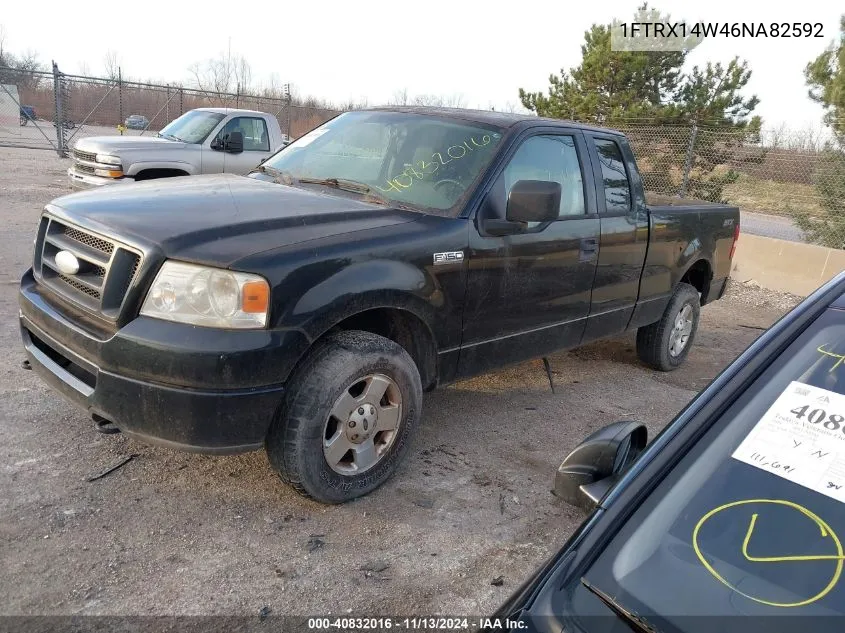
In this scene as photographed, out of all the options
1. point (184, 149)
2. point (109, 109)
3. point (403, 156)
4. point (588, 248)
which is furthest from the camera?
point (109, 109)

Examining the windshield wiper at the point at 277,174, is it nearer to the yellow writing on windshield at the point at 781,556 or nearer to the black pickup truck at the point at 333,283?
the black pickup truck at the point at 333,283

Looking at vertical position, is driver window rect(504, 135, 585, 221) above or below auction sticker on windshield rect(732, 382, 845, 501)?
above

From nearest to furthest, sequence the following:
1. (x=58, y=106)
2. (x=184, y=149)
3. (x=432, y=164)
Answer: (x=432, y=164)
(x=184, y=149)
(x=58, y=106)

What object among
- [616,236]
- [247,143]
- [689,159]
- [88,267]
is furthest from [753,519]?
[689,159]

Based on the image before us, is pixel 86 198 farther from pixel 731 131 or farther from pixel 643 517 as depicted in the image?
pixel 731 131

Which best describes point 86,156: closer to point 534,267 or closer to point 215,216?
point 215,216

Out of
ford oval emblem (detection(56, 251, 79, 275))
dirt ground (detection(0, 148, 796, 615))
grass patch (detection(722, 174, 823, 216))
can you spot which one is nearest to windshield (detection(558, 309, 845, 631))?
dirt ground (detection(0, 148, 796, 615))

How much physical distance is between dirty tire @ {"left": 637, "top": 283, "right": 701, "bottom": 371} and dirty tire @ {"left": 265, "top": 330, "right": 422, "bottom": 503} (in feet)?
10.5

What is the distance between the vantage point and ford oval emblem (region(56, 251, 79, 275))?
123 inches

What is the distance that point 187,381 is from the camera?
8.88 feet

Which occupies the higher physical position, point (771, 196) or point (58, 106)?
point (58, 106)

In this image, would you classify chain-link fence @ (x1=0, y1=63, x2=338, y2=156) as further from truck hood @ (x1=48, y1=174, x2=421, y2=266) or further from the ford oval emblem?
the ford oval emblem

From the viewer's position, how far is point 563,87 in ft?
54.7

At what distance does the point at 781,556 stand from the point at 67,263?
10.0 feet
